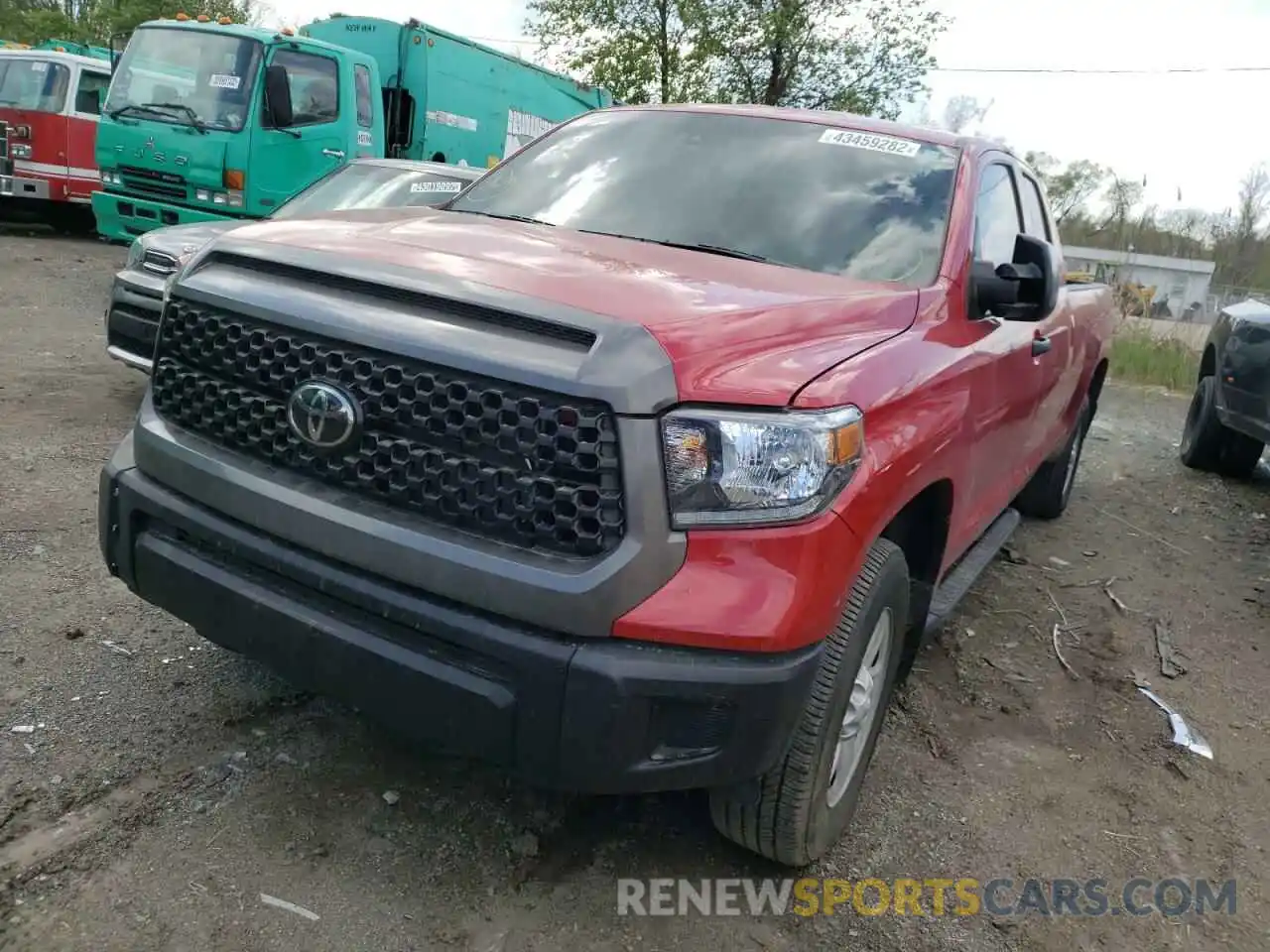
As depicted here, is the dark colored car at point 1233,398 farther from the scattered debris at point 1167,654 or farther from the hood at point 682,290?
the hood at point 682,290

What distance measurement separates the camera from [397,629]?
2109mm

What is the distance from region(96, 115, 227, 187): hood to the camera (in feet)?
31.2

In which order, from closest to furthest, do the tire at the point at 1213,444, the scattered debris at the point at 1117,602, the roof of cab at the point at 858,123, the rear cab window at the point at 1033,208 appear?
the roof of cab at the point at 858,123, the rear cab window at the point at 1033,208, the scattered debris at the point at 1117,602, the tire at the point at 1213,444

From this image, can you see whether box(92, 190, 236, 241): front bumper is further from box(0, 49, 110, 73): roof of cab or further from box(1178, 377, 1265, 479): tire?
box(1178, 377, 1265, 479): tire

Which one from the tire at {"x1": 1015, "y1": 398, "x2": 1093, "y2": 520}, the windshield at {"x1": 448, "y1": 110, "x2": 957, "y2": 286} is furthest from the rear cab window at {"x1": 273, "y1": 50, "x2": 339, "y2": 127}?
the tire at {"x1": 1015, "y1": 398, "x2": 1093, "y2": 520}

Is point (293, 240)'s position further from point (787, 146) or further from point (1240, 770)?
point (1240, 770)

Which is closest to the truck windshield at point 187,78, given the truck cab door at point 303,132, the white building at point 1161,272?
the truck cab door at point 303,132

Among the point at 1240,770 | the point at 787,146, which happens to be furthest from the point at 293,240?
the point at 1240,770

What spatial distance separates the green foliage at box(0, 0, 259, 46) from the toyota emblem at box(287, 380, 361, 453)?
102ft

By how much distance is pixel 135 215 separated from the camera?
985cm

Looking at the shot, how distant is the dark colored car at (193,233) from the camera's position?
564cm

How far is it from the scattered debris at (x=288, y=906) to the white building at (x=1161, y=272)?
17.8m

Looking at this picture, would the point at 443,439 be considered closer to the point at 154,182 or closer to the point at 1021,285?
the point at 1021,285

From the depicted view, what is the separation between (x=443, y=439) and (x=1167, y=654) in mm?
3627
